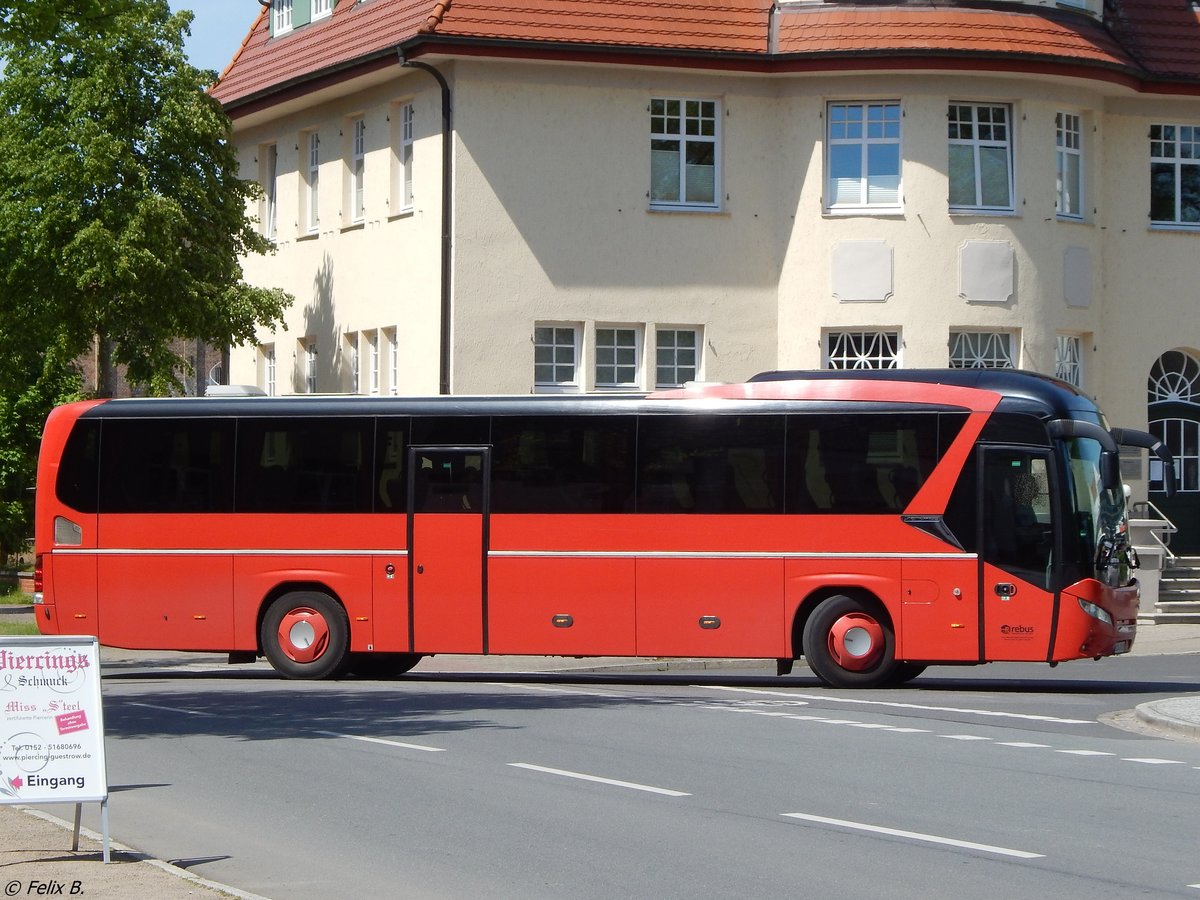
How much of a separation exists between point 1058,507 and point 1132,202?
1454 centimetres

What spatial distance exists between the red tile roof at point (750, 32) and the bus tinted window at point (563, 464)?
10.5 m

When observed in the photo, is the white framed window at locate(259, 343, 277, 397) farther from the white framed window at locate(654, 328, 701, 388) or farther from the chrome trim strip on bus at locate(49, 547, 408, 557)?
the chrome trim strip on bus at locate(49, 547, 408, 557)

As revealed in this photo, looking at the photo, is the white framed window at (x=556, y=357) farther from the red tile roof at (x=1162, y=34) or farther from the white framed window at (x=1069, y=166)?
the red tile roof at (x=1162, y=34)

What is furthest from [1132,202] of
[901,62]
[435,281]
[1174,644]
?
[435,281]

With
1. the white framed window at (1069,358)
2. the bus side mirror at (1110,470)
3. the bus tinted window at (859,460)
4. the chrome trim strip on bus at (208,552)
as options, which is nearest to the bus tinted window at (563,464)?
the chrome trim strip on bus at (208,552)

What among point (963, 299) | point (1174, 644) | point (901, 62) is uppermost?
point (901, 62)

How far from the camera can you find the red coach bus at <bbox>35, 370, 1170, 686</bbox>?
2009 centimetres

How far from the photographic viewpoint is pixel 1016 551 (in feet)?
65.5

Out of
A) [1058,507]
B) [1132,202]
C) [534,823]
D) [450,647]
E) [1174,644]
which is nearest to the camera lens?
[534,823]

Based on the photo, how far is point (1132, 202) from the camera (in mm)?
33125

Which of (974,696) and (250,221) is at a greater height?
(250,221)

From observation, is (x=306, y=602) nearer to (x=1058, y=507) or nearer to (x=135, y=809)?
(x=1058, y=507)

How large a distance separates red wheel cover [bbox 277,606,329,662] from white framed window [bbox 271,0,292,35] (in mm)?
17987

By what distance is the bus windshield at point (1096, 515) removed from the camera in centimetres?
1997
